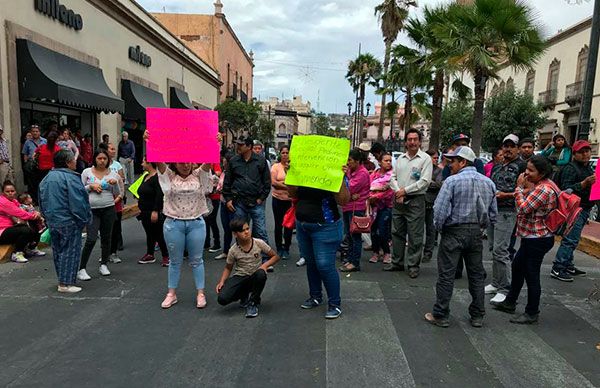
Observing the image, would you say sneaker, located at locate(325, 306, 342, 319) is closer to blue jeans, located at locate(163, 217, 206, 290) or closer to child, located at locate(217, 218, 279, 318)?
child, located at locate(217, 218, 279, 318)

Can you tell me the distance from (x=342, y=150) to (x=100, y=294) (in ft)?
10.9

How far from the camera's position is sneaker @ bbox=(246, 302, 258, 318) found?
4.49 m

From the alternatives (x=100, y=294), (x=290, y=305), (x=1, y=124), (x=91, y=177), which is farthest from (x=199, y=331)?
(x=1, y=124)

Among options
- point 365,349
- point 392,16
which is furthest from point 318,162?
point 392,16

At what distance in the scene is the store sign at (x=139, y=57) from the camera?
18.1 meters

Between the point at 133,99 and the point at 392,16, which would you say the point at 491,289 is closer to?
the point at 133,99

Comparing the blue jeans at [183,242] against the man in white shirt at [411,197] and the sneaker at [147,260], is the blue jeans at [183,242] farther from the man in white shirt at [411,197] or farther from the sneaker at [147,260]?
the man in white shirt at [411,197]

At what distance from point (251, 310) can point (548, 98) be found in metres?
37.3

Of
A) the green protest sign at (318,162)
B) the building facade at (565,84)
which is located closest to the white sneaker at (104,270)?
the green protest sign at (318,162)

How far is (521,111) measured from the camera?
32.8m

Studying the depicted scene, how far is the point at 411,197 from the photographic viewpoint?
6.04 meters

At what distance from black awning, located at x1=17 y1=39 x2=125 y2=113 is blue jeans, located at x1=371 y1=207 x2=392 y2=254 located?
8.90 metres

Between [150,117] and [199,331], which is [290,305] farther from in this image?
[150,117]

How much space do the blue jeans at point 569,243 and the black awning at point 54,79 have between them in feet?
37.4
